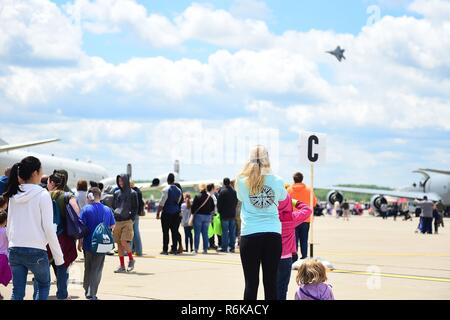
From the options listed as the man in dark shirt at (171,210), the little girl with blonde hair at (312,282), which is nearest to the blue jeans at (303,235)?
the man in dark shirt at (171,210)

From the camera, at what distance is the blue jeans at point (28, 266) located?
25.5 feet

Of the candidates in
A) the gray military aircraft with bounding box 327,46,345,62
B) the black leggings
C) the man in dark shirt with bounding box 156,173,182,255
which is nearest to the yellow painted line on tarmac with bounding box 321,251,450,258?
Answer: the man in dark shirt with bounding box 156,173,182,255

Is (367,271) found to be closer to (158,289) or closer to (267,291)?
(158,289)

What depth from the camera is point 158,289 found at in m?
12.1

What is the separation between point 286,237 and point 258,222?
1188 millimetres

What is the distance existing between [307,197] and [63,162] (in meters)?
48.8

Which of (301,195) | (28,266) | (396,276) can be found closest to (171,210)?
(301,195)

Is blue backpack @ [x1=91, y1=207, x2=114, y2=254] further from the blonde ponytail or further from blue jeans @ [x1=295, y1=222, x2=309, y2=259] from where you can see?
blue jeans @ [x1=295, y1=222, x2=309, y2=259]

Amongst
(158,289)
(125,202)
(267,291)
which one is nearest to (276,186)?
(267,291)

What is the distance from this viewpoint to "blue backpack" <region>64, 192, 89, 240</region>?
10.0m

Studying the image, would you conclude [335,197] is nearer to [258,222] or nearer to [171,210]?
[171,210]

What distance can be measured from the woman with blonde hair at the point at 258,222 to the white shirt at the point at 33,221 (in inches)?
75.8

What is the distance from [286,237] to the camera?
902 centimetres

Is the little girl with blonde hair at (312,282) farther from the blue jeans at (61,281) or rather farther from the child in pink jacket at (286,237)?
the blue jeans at (61,281)
